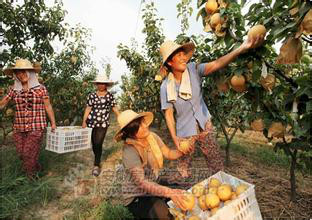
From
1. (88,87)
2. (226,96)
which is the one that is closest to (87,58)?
(88,87)

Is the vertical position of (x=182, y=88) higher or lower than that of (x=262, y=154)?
higher

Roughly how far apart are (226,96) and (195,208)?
216cm

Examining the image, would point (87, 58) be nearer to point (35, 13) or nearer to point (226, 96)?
point (35, 13)

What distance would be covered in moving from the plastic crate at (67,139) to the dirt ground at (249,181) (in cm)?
32

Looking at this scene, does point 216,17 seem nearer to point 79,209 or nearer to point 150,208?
point 150,208

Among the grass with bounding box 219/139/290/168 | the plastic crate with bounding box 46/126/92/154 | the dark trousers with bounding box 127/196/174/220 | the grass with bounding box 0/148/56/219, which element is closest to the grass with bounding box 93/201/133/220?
the dark trousers with bounding box 127/196/174/220

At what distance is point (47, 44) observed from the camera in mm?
4156

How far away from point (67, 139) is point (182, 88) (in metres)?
2.32

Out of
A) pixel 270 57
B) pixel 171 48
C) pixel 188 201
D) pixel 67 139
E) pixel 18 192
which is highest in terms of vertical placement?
pixel 171 48

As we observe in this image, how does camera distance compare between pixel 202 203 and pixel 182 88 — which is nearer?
pixel 202 203

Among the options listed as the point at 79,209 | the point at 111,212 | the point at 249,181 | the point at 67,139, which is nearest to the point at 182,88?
the point at 111,212

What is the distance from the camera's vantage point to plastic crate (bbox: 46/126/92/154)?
12.1 feet

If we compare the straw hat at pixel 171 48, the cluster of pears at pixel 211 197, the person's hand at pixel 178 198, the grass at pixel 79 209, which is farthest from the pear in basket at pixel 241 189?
the grass at pixel 79 209

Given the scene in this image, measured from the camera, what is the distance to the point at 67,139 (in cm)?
380
